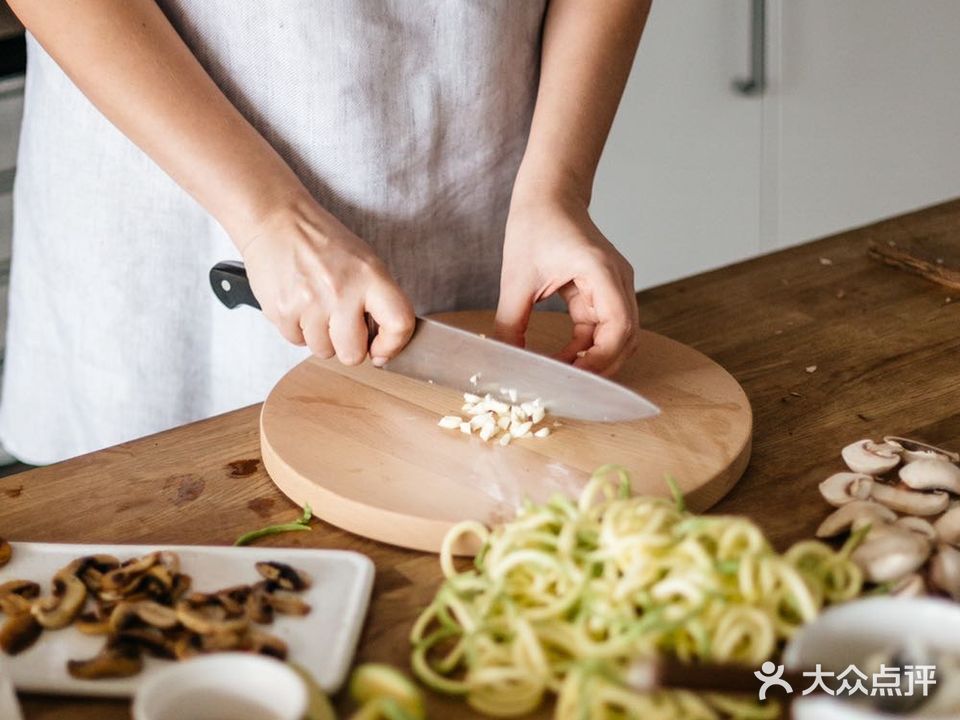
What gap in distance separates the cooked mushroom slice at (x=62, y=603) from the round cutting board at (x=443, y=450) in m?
0.21

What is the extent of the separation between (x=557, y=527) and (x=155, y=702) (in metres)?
0.31

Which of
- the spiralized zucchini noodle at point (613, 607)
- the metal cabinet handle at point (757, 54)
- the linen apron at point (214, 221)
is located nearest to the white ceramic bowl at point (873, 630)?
the spiralized zucchini noodle at point (613, 607)

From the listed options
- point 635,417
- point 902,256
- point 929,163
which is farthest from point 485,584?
point 929,163

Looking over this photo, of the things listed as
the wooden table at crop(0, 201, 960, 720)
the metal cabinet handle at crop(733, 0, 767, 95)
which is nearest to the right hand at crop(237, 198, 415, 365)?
the wooden table at crop(0, 201, 960, 720)

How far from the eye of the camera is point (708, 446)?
3.54 ft

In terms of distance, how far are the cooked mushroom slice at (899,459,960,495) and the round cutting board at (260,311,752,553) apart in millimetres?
143

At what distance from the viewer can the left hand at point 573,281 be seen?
3.93 ft

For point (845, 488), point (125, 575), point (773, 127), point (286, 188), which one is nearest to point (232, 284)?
point (286, 188)

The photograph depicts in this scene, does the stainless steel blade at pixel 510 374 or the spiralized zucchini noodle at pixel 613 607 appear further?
the stainless steel blade at pixel 510 374

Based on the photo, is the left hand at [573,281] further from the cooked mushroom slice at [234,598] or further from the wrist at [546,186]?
the cooked mushroom slice at [234,598]

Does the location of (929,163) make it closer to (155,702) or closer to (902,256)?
(902,256)

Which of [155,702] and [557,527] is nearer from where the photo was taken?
[155,702]

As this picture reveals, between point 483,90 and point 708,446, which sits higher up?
point 483,90

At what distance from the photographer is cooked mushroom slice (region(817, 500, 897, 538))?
95cm
